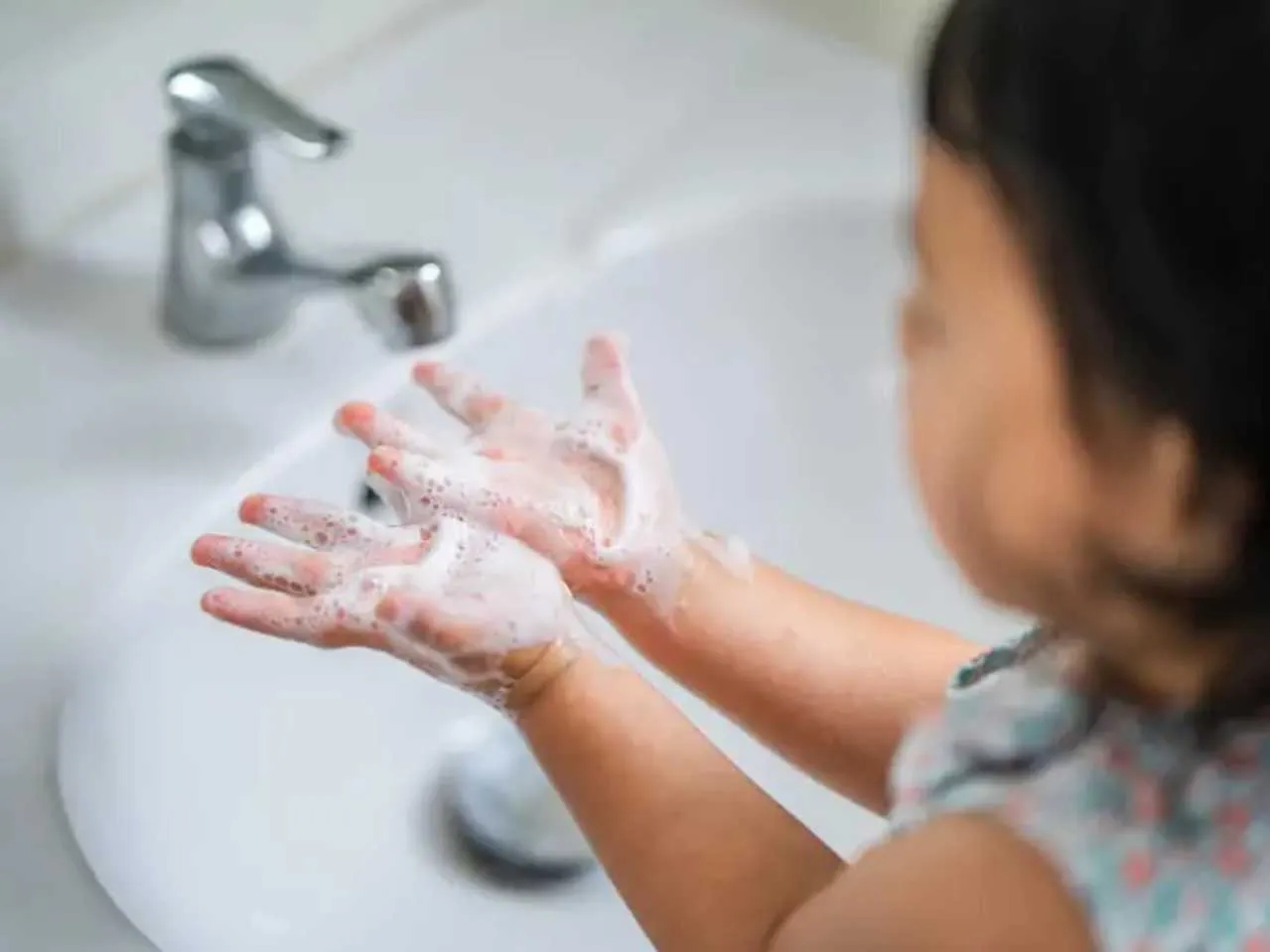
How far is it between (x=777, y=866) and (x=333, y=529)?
18cm

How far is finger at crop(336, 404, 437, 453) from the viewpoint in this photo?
0.60 meters

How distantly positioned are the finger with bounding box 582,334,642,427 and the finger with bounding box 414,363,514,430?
0.03 m

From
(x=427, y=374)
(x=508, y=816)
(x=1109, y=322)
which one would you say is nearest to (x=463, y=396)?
(x=427, y=374)

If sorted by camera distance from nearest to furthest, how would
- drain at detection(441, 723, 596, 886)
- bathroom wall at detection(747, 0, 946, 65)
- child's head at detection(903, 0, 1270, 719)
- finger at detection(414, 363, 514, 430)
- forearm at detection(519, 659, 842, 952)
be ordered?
child's head at detection(903, 0, 1270, 719) < forearm at detection(519, 659, 842, 952) < finger at detection(414, 363, 514, 430) < drain at detection(441, 723, 596, 886) < bathroom wall at detection(747, 0, 946, 65)

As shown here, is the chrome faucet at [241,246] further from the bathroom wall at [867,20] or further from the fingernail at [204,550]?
the bathroom wall at [867,20]

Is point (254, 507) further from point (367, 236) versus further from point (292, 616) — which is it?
point (367, 236)

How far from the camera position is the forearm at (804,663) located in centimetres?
60

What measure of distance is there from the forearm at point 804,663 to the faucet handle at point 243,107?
0.20m

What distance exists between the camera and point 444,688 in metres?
0.79

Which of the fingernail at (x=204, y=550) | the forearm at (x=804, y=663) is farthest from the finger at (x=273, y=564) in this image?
the forearm at (x=804, y=663)

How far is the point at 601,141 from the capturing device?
2.76 ft

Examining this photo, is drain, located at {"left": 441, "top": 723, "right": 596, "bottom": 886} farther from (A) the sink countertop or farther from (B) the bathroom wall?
(B) the bathroom wall

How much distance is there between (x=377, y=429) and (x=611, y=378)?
0.09 meters

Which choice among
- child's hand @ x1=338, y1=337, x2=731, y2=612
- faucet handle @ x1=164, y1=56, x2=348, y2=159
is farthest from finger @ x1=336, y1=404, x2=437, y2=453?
faucet handle @ x1=164, y1=56, x2=348, y2=159
